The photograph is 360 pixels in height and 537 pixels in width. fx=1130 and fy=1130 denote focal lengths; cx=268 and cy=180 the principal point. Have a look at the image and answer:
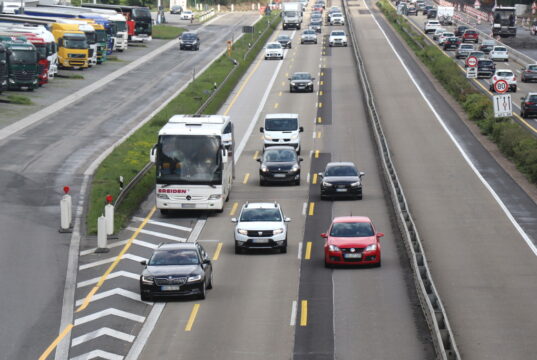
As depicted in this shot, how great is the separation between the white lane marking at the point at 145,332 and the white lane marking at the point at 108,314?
30 centimetres

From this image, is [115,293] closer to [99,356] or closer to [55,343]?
[55,343]

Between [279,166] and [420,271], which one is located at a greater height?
[420,271]

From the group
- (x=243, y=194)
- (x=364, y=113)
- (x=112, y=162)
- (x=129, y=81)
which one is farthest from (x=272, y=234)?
(x=129, y=81)

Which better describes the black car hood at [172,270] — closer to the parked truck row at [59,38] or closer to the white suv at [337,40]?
the parked truck row at [59,38]

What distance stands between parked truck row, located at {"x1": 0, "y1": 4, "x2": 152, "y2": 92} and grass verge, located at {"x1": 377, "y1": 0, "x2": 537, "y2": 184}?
28.7 m

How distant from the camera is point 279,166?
51344 millimetres

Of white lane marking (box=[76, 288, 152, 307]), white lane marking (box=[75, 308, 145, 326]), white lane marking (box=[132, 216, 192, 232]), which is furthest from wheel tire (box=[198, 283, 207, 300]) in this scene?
white lane marking (box=[132, 216, 192, 232])

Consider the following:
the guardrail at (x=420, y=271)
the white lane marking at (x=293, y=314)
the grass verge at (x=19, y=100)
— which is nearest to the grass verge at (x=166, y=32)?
the grass verge at (x=19, y=100)

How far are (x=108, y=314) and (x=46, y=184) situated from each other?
63.4ft

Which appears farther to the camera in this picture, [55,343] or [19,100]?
[19,100]

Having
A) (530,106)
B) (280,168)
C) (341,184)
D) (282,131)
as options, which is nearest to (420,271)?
(341,184)

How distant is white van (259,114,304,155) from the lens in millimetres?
59188

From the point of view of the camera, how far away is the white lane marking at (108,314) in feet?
97.8

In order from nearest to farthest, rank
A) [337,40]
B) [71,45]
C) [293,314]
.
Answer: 1. [293,314]
2. [71,45]
3. [337,40]
